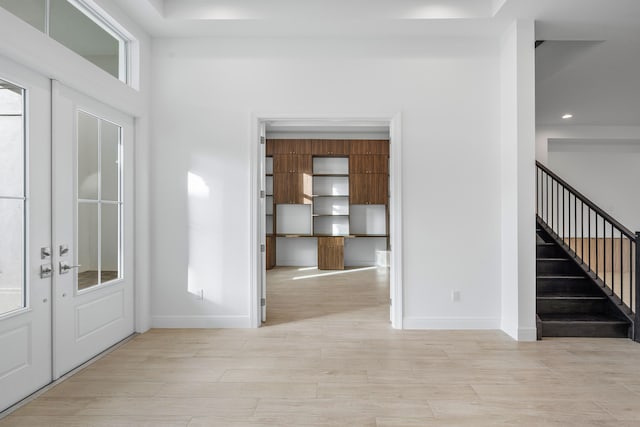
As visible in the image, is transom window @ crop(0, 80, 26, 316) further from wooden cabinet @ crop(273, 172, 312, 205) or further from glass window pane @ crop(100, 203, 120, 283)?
wooden cabinet @ crop(273, 172, 312, 205)

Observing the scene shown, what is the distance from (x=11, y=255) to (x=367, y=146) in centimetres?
698

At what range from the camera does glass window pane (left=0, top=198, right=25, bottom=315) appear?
95.0 inches

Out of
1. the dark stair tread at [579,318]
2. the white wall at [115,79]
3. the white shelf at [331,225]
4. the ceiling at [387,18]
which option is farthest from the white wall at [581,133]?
the white wall at [115,79]

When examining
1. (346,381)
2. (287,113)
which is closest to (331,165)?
(287,113)

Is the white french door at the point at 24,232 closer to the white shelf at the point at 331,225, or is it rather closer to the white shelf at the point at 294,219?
the white shelf at the point at 294,219

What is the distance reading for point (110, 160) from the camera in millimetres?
3588

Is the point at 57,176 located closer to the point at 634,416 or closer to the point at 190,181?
the point at 190,181

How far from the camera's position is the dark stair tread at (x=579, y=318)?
3893 mm

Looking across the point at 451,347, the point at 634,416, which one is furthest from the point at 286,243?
the point at 634,416

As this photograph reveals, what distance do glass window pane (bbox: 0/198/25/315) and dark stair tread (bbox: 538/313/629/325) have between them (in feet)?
14.7

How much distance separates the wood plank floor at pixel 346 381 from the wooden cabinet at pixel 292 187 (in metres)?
4.48

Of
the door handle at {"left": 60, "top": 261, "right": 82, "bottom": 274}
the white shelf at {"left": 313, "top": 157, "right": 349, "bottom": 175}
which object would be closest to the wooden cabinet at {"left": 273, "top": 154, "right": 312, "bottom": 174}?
the white shelf at {"left": 313, "top": 157, "right": 349, "bottom": 175}

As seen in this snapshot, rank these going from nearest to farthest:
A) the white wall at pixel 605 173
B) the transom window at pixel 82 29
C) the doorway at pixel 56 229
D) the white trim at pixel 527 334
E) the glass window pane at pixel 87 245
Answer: the doorway at pixel 56 229
the transom window at pixel 82 29
the glass window pane at pixel 87 245
the white trim at pixel 527 334
the white wall at pixel 605 173

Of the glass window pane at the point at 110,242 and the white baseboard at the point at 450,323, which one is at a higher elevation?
the glass window pane at the point at 110,242
